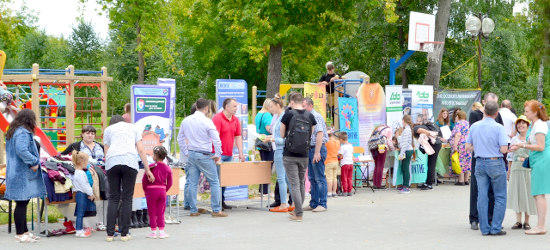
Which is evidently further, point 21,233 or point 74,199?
point 74,199

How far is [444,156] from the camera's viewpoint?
54.0 ft

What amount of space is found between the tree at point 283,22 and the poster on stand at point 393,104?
476cm

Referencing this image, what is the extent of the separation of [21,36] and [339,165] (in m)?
39.8

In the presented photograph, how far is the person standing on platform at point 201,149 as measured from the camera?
10.5 m

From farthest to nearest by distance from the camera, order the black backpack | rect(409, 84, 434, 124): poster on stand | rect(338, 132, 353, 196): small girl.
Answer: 1. rect(409, 84, 434, 124): poster on stand
2. rect(338, 132, 353, 196): small girl
3. the black backpack

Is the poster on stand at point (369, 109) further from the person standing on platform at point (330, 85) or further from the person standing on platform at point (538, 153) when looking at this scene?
the person standing on platform at point (538, 153)

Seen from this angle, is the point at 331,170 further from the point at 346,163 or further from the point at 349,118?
the point at 349,118

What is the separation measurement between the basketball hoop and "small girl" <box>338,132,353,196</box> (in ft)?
20.8

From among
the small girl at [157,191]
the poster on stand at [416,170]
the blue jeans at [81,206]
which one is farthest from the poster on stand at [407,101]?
the blue jeans at [81,206]

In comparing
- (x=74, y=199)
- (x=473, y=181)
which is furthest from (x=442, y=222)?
(x=74, y=199)

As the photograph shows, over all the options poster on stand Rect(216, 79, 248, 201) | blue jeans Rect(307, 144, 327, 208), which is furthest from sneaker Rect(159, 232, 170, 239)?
poster on stand Rect(216, 79, 248, 201)

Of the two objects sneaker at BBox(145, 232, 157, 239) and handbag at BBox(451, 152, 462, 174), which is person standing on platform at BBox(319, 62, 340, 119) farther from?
sneaker at BBox(145, 232, 157, 239)

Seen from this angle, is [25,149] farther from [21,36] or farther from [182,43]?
[21,36]

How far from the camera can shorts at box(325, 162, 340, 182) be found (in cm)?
1339
